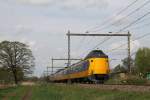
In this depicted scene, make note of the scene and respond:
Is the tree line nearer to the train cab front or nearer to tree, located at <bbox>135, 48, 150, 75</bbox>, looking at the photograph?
tree, located at <bbox>135, 48, 150, 75</bbox>

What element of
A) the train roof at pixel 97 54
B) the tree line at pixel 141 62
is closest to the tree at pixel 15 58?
the tree line at pixel 141 62

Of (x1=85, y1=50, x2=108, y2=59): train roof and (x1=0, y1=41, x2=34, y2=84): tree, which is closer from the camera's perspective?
(x1=85, y1=50, x2=108, y2=59): train roof

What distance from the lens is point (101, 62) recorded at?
4812 cm

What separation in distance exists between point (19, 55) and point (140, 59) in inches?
1142

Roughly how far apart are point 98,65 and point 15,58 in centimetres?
5916

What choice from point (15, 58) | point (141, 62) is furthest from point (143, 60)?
point (15, 58)

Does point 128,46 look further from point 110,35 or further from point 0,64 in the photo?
point 0,64

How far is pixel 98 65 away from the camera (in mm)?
47844

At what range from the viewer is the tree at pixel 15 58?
10325cm

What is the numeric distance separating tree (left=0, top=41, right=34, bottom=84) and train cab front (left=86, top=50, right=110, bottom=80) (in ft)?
187

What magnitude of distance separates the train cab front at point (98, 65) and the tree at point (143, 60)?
4150 cm

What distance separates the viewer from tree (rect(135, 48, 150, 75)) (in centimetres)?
9206

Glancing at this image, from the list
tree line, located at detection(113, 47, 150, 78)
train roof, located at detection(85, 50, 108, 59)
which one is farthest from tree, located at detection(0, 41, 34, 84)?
train roof, located at detection(85, 50, 108, 59)

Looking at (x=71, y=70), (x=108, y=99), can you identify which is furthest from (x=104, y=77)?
(x=108, y=99)
